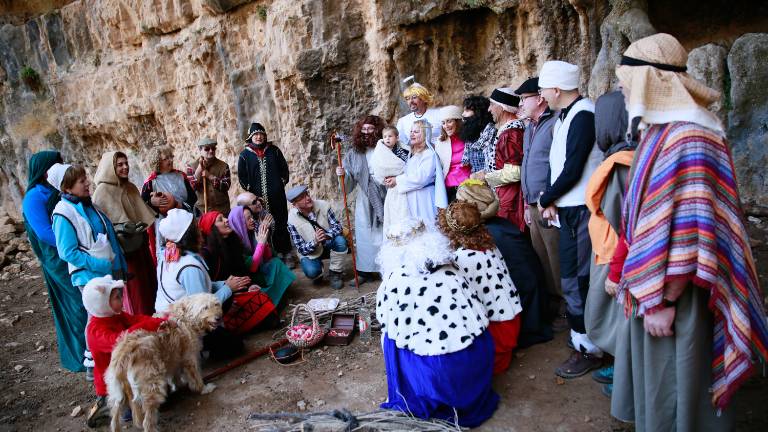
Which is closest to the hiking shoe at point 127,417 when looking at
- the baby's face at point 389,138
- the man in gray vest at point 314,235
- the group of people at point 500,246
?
the group of people at point 500,246

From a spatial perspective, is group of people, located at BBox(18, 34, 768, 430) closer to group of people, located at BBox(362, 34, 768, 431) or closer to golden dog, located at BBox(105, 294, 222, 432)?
group of people, located at BBox(362, 34, 768, 431)

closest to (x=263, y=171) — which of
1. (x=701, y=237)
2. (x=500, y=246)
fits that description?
(x=500, y=246)

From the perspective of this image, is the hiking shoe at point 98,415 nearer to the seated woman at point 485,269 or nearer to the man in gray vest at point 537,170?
the seated woman at point 485,269

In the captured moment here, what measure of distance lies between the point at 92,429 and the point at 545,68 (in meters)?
4.10

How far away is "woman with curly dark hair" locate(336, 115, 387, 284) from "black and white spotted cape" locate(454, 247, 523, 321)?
2497mm

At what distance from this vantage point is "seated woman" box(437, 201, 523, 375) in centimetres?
342

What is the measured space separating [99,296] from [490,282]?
261 centimetres

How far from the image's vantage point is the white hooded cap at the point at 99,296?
321 cm

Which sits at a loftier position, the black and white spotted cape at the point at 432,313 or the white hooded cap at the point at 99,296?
the white hooded cap at the point at 99,296

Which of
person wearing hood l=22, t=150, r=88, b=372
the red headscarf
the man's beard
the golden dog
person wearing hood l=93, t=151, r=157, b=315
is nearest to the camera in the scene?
the golden dog

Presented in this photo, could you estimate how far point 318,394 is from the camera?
3.68 metres

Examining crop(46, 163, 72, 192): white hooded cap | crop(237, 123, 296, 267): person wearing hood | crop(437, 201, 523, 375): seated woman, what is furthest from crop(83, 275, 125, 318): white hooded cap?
crop(237, 123, 296, 267): person wearing hood

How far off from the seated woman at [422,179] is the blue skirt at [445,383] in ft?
6.95

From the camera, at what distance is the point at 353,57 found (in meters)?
7.64
